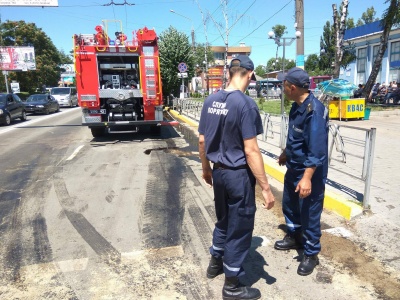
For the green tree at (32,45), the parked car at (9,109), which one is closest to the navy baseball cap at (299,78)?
the parked car at (9,109)

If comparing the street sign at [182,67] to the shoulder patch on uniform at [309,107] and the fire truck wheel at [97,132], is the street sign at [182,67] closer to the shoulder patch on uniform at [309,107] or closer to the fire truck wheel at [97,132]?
the fire truck wheel at [97,132]

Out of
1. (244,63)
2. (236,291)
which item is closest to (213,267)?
(236,291)

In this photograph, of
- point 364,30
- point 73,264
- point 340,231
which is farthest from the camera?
point 364,30

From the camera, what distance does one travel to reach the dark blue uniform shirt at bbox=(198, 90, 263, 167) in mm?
2410

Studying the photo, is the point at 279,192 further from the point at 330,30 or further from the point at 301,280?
the point at 330,30

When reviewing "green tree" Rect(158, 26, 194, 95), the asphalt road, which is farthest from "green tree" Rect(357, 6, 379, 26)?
the asphalt road

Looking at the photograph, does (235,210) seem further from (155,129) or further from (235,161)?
(155,129)

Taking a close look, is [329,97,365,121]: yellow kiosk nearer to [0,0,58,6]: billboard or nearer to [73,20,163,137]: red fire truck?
[73,20,163,137]: red fire truck

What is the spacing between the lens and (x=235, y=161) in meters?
2.49

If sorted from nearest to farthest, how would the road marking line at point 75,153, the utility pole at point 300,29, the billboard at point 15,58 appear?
the road marking line at point 75,153 → the utility pole at point 300,29 → the billboard at point 15,58

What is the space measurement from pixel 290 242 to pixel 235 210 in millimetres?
1206

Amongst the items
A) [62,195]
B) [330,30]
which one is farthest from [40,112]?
[330,30]

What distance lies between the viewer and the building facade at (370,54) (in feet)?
85.6

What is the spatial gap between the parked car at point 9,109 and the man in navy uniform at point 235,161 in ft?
52.7
